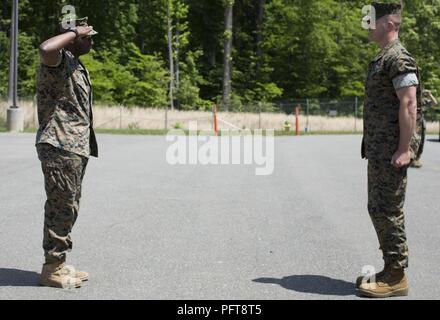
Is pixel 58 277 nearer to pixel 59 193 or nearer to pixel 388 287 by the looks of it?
pixel 59 193

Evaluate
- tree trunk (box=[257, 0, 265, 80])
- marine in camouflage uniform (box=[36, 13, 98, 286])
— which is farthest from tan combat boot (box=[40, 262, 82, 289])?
tree trunk (box=[257, 0, 265, 80])

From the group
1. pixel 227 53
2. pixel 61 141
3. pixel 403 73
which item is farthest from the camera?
pixel 227 53

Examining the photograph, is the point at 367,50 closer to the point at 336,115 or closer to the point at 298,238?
the point at 336,115

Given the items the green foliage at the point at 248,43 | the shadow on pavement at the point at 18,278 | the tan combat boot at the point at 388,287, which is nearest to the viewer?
the tan combat boot at the point at 388,287

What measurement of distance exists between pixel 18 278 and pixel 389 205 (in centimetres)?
279

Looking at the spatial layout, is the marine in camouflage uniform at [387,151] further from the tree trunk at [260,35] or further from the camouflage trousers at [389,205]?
the tree trunk at [260,35]

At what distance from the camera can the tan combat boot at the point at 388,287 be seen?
515cm

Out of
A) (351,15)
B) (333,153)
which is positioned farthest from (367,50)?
(333,153)

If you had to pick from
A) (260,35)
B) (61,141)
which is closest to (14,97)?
(61,141)

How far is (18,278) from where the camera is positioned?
5.57 metres

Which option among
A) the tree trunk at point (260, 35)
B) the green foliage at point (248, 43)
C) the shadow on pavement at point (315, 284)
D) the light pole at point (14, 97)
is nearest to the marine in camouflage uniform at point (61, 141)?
the shadow on pavement at point (315, 284)

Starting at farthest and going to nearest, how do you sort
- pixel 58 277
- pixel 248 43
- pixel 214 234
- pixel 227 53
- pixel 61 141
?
pixel 248 43 → pixel 227 53 → pixel 214 234 → pixel 58 277 → pixel 61 141

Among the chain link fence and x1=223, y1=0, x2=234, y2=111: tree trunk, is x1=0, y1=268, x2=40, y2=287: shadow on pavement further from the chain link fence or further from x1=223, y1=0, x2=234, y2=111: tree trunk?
x1=223, y1=0, x2=234, y2=111: tree trunk

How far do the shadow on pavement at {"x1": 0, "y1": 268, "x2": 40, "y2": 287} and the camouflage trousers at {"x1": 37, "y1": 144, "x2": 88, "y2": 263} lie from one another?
0.84 feet
